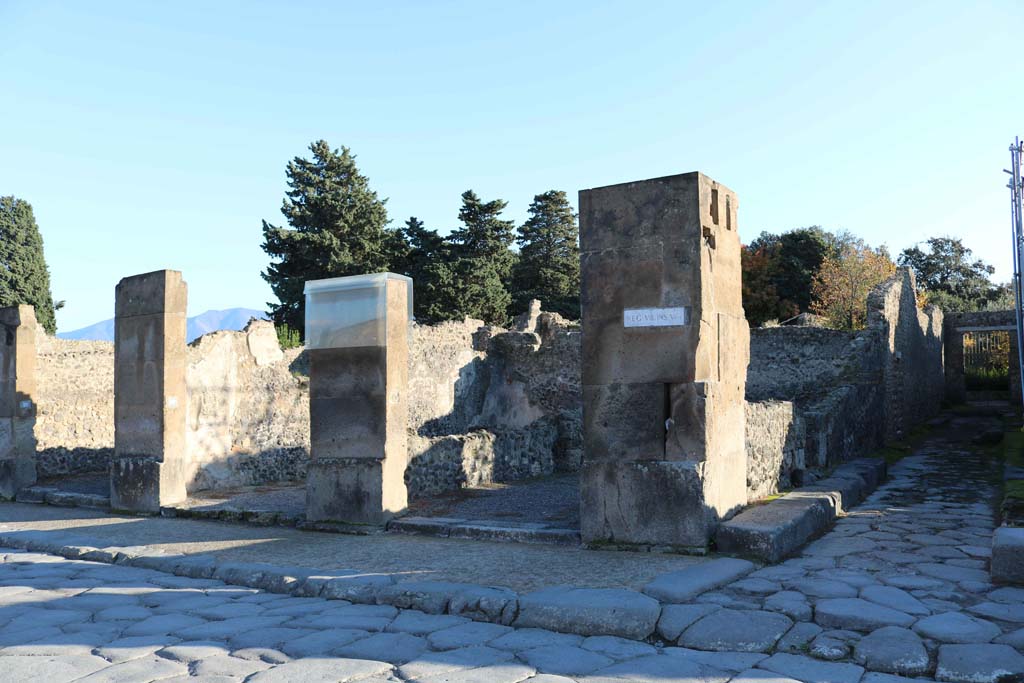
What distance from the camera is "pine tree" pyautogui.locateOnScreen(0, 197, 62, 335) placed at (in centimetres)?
2564

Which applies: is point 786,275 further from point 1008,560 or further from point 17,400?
point 1008,560

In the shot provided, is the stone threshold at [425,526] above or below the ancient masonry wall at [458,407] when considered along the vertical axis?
below

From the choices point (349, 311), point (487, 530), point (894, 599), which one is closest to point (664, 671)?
point (894, 599)

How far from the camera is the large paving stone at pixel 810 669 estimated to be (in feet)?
10.3

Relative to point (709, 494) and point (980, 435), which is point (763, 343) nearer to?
point (980, 435)

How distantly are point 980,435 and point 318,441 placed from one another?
449 inches

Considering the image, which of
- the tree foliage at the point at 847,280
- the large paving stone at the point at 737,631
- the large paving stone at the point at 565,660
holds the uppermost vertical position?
the tree foliage at the point at 847,280

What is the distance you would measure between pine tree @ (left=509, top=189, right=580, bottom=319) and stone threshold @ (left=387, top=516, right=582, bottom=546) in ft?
88.4

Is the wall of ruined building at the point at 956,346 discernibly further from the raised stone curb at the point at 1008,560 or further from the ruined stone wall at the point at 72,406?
the ruined stone wall at the point at 72,406

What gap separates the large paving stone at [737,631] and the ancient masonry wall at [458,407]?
2802mm

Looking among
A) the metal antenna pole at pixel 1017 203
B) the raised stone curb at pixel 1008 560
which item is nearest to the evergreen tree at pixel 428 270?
the metal antenna pole at pixel 1017 203

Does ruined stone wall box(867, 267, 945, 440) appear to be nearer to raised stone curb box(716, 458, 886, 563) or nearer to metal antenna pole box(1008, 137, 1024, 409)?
metal antenna pole box(1008, 137, 1024, 409)

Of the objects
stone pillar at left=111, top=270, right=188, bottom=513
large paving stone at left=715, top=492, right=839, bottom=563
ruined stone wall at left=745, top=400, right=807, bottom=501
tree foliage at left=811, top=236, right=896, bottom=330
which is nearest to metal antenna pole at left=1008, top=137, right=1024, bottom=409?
ruined stone wall at left=745, top=400, right=807, bottom=501

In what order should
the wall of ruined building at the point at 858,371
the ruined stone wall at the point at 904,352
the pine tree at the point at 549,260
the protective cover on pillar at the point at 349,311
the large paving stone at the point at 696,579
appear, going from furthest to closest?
the pine tree at the point at 549,260, the ruined stone wall at the point at 904,352, the wall of ruined building at the point at 858,371, the protective cover on pillar at the point at 349,311, the large paving stone at the point at 696,579
